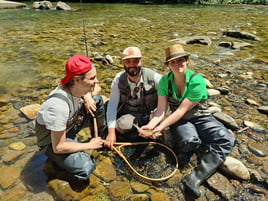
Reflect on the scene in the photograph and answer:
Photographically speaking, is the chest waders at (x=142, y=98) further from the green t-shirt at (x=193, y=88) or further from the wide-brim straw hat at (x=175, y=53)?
the wide-brim straw hat at (x=175, y=53)

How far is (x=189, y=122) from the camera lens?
3473 mm

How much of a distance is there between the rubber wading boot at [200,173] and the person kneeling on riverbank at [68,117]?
1.22 metres

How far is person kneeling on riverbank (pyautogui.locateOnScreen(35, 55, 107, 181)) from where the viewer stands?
101 inches

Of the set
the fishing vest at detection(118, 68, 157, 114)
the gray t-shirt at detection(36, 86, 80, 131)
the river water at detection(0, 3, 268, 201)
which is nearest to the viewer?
the gray t-shirt at detection(36, 86, 80, 131)

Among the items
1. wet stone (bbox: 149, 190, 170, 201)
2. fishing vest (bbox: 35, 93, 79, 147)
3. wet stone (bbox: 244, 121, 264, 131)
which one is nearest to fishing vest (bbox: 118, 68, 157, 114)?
fishing vest (bbox: 35, 93, 79, 147)

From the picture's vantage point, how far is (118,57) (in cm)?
809

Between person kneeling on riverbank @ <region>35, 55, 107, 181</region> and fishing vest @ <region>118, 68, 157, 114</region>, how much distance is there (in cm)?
87

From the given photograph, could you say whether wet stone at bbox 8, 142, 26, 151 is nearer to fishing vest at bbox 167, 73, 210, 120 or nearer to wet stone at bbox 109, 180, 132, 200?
wet stone at bbox 109, 180, 132, 200

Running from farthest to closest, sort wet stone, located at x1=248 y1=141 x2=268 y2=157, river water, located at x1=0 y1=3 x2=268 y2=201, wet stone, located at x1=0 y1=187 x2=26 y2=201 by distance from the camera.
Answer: river water, located at x1=0 y1=3 x2=268 y2=201 < wet stone, located at x1=248 y1=141 x2=268 y2=157 < wet stone, located at x1=0 y1=187 x2=26 y2=201

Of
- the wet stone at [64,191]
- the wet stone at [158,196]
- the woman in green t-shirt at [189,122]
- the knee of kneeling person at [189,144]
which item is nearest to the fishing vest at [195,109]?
the woman in green t-shirt at [189,122]

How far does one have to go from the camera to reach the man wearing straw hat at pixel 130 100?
361 centimetres

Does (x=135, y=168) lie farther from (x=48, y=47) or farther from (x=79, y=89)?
(x=48, y=47)

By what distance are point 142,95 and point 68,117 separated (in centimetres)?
134

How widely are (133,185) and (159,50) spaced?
6748mm
